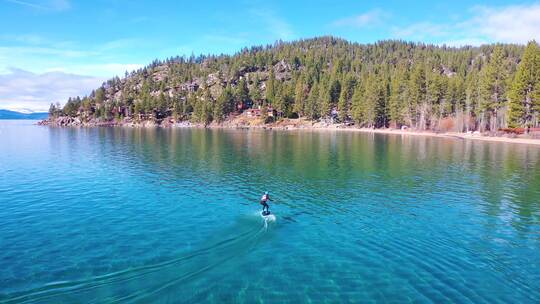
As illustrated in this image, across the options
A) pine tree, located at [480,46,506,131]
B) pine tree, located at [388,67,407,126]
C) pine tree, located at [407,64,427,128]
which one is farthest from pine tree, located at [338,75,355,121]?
pine tree, located at [480,46,506,131]

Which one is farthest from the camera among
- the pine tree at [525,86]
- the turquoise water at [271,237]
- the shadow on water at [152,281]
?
the pine tree at [525,86]

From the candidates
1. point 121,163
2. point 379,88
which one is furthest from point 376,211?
point 379,88

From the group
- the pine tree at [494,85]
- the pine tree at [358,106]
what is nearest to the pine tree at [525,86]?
the pine tree at [494,85]

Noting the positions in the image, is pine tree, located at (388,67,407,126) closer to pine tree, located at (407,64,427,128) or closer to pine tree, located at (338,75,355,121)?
pine tree, located at (407,64,427,128)

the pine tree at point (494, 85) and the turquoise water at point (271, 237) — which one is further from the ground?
the pine tree at point (494, 85)

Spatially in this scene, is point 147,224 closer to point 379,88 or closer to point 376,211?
point 376,211

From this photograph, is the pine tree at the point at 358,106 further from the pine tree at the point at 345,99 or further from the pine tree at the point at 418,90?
the pine tree at the point at 418,90

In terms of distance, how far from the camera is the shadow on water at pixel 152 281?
1858 centimetres

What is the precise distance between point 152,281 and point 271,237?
32.5 ft

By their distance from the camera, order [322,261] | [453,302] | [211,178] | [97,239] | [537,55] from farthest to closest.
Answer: [537,55] → [211,178] → [97,239] → [322,261] → [453,302]

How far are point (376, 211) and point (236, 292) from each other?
773 inches

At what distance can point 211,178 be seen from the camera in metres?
50.9

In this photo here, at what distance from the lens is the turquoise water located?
1959cm

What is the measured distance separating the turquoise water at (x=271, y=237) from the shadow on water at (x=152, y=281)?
0.31 feet
